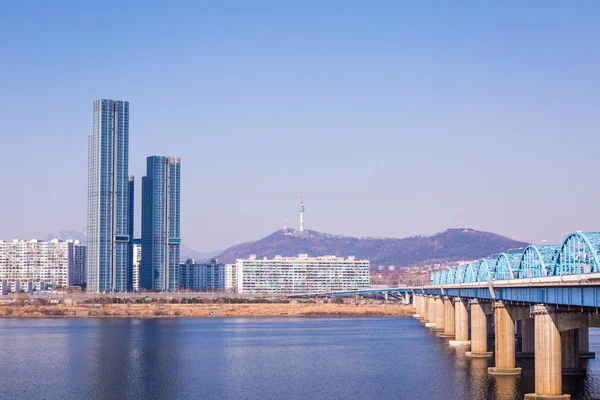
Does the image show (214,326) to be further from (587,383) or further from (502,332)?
(587,383)

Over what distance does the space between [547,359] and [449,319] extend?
70.6m

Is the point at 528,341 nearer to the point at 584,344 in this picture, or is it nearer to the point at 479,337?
the point at 584,344

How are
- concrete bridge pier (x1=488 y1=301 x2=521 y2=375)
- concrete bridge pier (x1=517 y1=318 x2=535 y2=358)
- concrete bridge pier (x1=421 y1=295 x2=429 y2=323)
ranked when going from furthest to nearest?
concrete bridge pier (x1=421 y1=295 x2=429 y2=323) → concrete bridge pier (x1=517 y1=318 x2=535 y2=358) → concrete bridge pier (x1=488 y1=301 x2=521 y2=375)

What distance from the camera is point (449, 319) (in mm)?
129625

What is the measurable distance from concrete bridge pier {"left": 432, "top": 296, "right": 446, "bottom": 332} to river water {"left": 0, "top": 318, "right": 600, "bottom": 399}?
244 inches

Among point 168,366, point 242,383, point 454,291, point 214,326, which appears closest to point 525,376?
point 242,383

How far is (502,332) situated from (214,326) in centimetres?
8732

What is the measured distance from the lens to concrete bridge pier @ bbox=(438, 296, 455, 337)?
419 feet

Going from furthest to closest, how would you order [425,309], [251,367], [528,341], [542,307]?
1. [425,309]
2. [528,341]
3. [251,367]
4. [542,307]

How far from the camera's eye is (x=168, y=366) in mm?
87062

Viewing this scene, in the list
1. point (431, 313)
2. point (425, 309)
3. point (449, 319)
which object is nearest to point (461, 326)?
point (449, 319)

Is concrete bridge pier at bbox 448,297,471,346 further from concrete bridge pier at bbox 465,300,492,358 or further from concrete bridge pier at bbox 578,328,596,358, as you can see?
concrete bridge pier at bbox 578,328,596,358

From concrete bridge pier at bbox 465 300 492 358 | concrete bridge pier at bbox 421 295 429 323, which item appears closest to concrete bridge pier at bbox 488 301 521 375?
concrete bridge pier at bbox 465 300 492 358

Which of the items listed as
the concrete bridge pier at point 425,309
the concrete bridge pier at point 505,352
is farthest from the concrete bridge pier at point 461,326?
the concrete bridge pier at point 425,309
